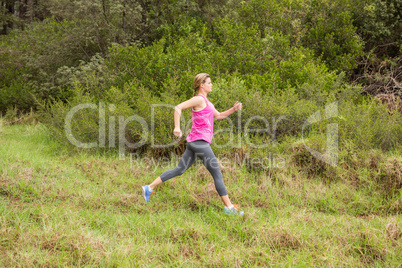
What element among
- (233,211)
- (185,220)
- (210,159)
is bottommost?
(185,220)

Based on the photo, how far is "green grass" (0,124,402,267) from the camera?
10.6ft

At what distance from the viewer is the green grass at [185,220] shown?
3236 mm

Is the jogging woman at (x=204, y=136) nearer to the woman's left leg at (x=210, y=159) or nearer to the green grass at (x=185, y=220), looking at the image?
the woman's left leg at (x=210, y=159)

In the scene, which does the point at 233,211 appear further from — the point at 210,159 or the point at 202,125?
the point at 202,125

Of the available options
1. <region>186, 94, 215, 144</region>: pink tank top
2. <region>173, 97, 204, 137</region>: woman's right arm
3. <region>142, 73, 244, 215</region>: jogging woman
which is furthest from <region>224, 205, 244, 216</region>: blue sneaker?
<region>173, 97, 204, 137</region>: woman's right arm

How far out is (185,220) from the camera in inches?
163

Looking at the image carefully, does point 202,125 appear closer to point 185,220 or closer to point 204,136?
point 204,136

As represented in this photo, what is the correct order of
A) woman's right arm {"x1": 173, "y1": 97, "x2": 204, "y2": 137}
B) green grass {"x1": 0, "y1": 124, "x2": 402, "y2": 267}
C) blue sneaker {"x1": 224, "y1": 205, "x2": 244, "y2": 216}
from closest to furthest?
green grass {"x1": 0, "y1": 124, "x2": 402, "y2": 267}, woman's right arm {"x1": 173, "y1": 97, "x2": 204, "y2": 137}, blue sneaker {"x1": 224, "y1": 205, "x2": 244, "y2": 216}

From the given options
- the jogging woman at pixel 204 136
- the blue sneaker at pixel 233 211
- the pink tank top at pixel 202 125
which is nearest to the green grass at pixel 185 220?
the blue sneaker at pixel 233 211

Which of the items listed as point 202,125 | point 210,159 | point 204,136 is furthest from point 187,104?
point 210,159

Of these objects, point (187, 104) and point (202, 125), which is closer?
point (187, 104)

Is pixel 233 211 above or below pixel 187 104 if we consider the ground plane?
below

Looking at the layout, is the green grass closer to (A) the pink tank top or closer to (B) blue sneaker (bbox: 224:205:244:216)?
(B) blue sneaker (bbox: 224:205:244:216)

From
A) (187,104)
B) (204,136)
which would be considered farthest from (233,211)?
(187,104)
